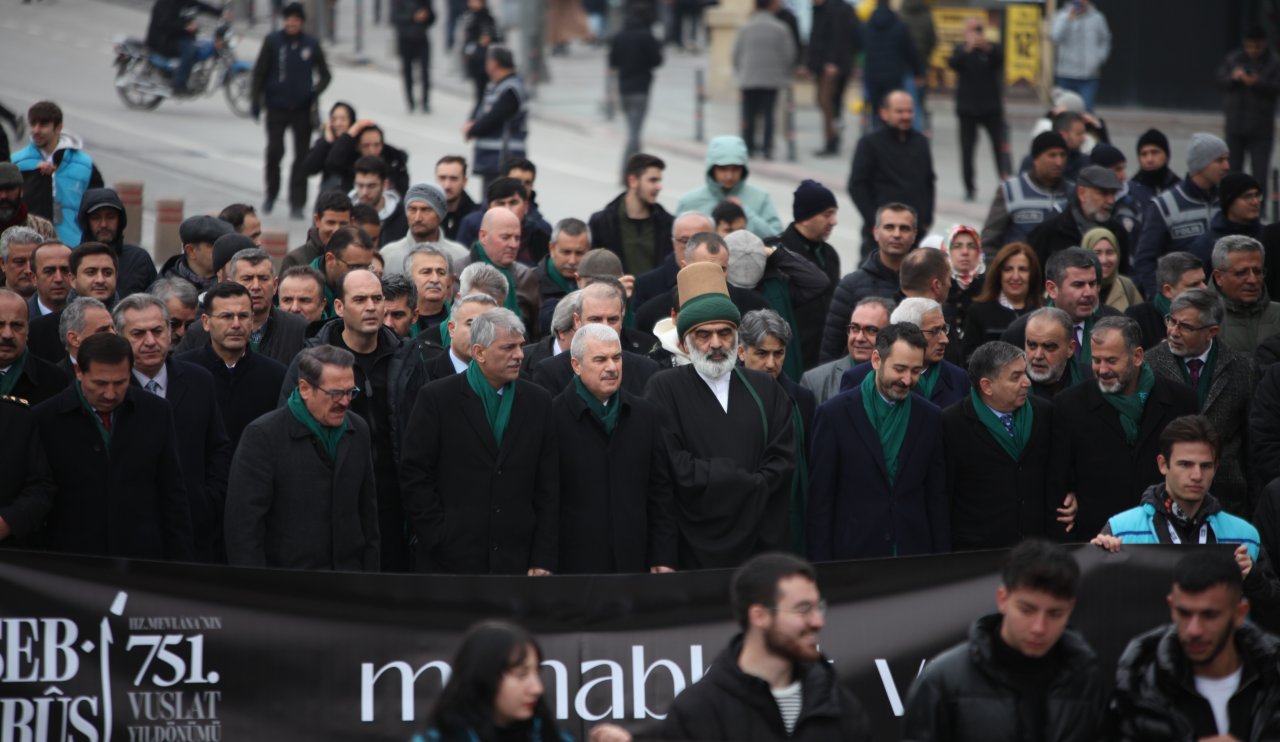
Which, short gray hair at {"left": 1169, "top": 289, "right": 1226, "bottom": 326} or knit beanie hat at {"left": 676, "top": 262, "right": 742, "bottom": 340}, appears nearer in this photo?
knit beanie hat at {"left": 676, "top": 262, "right": 742, "bottom": 340}

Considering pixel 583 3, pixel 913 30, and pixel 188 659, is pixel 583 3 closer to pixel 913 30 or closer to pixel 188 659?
pixel 913 30

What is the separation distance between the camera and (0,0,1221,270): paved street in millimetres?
22312

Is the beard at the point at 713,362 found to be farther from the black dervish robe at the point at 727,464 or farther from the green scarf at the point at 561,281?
the green scarf at the point at 561,281

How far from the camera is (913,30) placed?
25328 mm

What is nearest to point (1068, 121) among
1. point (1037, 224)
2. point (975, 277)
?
point (1037, 224)

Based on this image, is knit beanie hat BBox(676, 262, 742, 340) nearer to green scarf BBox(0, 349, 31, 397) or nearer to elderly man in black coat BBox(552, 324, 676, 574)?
elderly man in black coat BBox(552, 324, 676, 574)

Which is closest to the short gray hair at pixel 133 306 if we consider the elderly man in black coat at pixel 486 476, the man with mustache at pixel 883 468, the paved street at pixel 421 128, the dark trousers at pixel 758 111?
the elderly man in black coat at pixel 486 476

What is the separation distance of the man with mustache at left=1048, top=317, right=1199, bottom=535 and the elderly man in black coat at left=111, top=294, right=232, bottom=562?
13.0 ft

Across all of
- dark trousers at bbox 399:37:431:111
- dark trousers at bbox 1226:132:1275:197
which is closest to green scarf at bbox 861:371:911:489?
dark trousers at bbox 1226:132:1275:197

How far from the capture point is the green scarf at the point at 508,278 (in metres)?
11.5

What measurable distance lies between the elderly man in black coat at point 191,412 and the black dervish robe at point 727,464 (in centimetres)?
205

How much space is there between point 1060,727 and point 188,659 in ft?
11.4

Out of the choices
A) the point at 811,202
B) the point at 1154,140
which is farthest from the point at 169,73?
the point at 811,202

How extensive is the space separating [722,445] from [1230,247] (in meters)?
3.58
